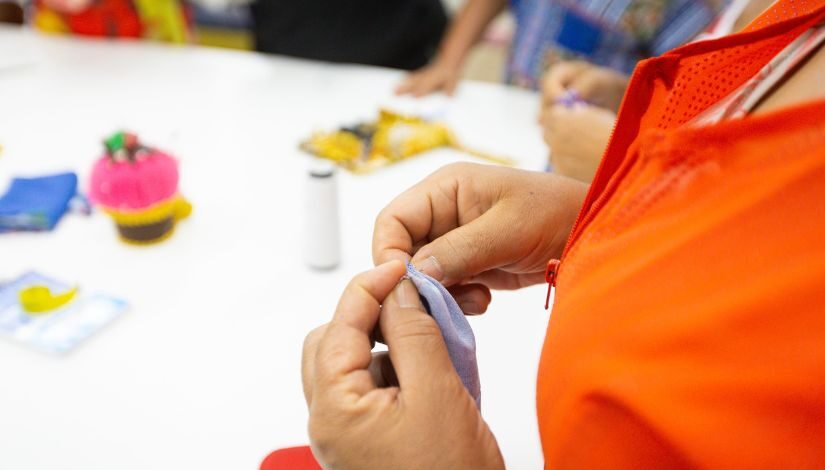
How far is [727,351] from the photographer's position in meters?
0.30

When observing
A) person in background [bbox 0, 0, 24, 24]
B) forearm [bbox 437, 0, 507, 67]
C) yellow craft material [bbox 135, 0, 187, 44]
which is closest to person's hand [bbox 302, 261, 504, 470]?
forearm [bbox 437, 0, 507, 67]

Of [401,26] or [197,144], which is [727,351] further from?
[401,26]

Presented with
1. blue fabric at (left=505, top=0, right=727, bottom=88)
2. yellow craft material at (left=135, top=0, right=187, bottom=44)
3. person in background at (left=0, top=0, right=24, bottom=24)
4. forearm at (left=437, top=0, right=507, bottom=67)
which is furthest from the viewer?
person in background at (left=0, top=0, right=24, bottom=24)

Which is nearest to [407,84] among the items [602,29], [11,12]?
[602,29]

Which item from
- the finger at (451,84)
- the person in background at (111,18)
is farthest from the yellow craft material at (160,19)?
the finger at (451,84)

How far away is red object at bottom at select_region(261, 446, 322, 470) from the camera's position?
0.55m

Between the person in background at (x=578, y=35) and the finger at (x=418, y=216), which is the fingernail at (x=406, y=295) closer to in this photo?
the finger at (x=418, y=216)

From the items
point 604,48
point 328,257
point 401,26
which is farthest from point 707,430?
point 401,26

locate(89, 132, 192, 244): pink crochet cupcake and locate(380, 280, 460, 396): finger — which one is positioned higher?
locate(380, 280, 460, 396): finger

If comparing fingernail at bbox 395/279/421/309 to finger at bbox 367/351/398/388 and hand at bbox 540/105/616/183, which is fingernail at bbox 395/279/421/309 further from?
hand at bbox 540/105/616/183

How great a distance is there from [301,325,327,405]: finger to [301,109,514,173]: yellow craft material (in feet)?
2.11

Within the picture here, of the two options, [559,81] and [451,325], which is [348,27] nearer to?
[559,81]

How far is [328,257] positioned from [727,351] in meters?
0.60

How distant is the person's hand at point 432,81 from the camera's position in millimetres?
1479
